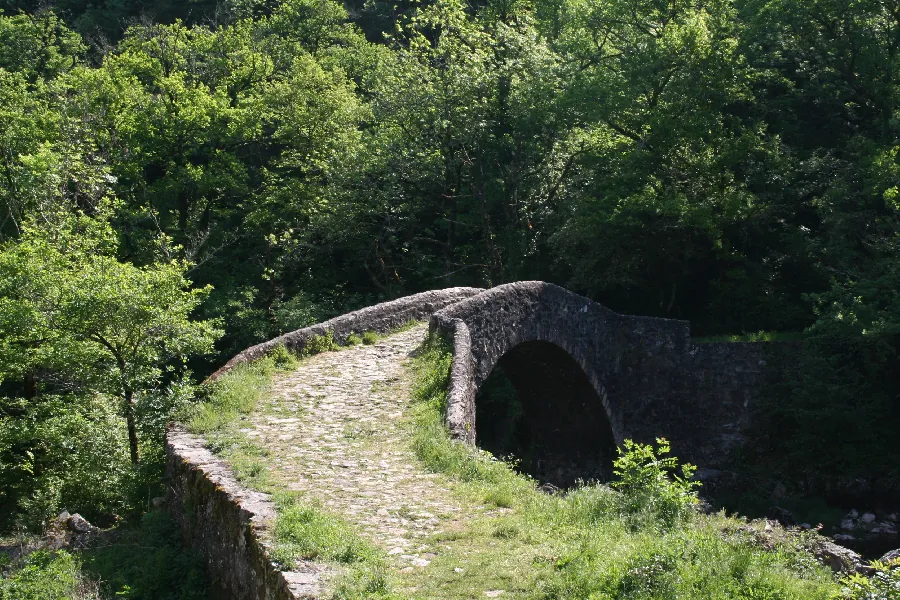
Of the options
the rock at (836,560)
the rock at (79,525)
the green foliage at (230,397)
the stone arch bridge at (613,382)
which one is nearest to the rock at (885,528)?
the stone arch bridge at (613,382)

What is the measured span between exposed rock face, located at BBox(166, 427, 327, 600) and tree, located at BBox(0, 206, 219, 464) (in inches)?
75.4

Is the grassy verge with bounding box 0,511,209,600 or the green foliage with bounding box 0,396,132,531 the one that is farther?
the green foliage with bounding box 0,396,132,531

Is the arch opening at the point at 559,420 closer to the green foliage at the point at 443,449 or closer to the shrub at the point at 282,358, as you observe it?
the shrub at the point at 282,358

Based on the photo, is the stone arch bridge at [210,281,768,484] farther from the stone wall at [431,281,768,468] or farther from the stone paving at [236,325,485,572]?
the stone paving at [236,325,485,572]

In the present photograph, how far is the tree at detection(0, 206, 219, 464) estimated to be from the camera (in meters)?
10.9

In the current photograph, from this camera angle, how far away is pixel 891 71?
18438mm

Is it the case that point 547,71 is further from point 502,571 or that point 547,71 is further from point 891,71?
point 502,571

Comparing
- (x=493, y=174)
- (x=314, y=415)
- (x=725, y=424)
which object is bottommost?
(x=725, y=424)

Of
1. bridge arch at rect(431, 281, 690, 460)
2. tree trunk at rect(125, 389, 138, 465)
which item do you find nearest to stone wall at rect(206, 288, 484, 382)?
tree trunk at rect(125, 389, 138, 465)

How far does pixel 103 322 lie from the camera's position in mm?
10945

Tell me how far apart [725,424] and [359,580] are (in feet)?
47.1

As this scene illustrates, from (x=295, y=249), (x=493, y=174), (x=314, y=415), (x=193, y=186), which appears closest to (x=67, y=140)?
(x=193, y=186)

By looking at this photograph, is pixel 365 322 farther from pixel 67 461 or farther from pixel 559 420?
pixel 559 420

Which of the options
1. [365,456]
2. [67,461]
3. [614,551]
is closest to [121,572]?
[365,456]
